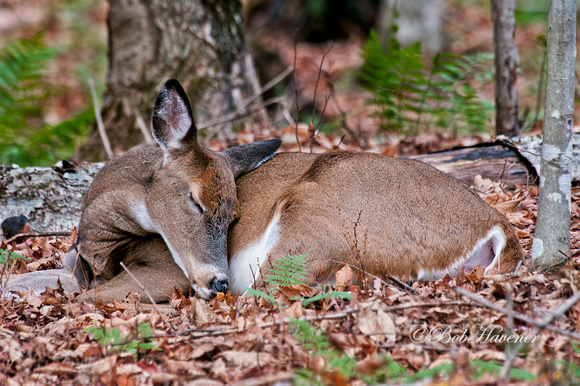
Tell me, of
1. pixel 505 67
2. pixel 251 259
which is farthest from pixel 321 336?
pixel 505 67

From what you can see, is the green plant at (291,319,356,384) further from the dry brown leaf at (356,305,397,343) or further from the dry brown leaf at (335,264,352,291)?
the dry brown leaf at (335,264,352,291)

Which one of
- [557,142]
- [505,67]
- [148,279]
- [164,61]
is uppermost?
[164,61]

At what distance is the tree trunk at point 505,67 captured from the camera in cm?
612

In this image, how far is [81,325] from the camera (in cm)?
366

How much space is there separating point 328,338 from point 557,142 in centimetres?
187

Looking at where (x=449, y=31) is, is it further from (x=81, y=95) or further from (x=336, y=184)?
(x=336, y=184)

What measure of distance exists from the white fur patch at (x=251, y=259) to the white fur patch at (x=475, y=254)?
3.64 ft

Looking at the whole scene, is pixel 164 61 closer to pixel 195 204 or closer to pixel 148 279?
pixel 195 204

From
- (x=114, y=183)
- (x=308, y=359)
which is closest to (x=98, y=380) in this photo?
(x=308, y=359)

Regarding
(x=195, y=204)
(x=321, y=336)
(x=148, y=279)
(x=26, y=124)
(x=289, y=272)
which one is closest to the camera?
(x=321, y=336)

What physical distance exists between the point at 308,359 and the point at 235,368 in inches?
15.2

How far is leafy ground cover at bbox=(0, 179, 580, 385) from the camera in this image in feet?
8.79

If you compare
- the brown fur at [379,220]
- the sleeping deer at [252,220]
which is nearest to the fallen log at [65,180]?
the sleeping deer at [252,220]

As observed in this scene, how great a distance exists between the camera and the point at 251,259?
4.56m
